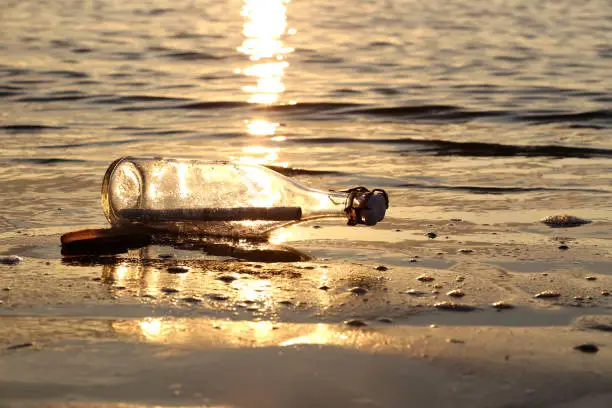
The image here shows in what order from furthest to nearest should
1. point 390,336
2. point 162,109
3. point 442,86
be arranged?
point 442,86, point 162,109, point 390,336

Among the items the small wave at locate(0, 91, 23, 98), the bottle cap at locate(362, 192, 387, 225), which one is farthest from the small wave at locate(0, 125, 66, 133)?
the bottle cap at locate(362, 192, 387, 225)

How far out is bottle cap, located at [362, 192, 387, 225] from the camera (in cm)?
305

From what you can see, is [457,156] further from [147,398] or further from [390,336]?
[147,398]

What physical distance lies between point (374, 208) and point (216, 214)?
649mm

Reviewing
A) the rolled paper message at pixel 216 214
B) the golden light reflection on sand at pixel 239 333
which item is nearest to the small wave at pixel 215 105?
the rolled paper message at pixel 216 214

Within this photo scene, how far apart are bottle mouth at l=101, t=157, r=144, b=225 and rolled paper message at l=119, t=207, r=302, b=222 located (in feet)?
0.10

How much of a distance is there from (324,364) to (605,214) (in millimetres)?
2260

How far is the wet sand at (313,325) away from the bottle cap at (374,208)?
0.15 meters

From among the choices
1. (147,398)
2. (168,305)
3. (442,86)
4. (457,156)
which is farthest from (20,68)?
(147,398)

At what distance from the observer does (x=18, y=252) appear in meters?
3.24

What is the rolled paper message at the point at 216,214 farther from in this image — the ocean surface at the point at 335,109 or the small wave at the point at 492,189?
the small wave at the point at 492,189

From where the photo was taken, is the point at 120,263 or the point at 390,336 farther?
the point at 120,263

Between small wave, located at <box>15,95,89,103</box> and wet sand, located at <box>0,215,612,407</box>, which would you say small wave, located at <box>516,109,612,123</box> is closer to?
small wave, located at <box>15,95,89,103</box>

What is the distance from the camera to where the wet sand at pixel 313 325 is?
198cm
